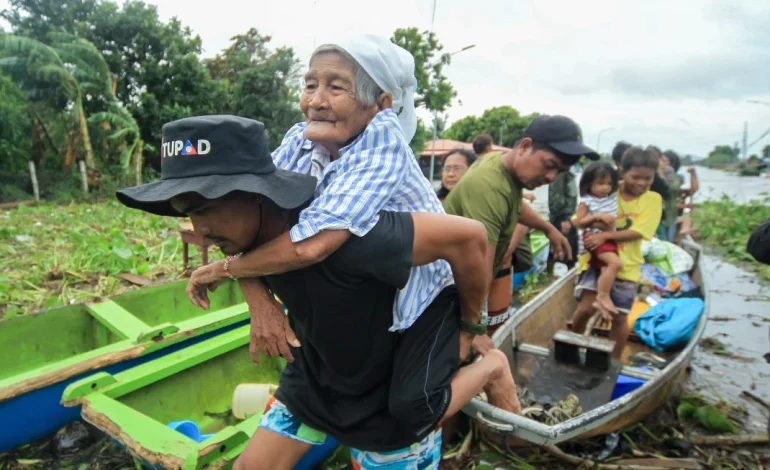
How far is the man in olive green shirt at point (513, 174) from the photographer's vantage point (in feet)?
8.41

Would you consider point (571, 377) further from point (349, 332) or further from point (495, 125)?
point (495, 125)

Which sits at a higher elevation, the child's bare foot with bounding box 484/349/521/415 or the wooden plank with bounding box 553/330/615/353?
the child's bare foot with bounding box 484/349/521/415

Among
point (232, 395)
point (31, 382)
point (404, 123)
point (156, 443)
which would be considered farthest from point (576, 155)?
point (31, 382)

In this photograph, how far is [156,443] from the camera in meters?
1.93

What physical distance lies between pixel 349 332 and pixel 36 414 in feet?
7.41

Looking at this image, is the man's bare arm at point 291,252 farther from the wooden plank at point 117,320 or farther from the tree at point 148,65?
the tree at point 148,65

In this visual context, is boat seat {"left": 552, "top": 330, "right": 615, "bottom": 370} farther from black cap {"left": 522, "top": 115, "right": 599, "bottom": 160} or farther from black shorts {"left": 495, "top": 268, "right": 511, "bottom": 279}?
black cap {"left": 522, "top": 115, "right": 599, "bottom": 160}

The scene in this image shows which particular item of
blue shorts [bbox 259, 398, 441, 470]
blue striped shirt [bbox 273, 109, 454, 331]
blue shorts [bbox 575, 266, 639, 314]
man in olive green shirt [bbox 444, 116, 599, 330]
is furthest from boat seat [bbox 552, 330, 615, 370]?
blue striped shirt [bbox 273, 109, 454, 331]

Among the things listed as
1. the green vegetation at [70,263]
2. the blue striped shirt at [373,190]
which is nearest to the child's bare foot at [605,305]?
the blue striped shirt at [373,190]

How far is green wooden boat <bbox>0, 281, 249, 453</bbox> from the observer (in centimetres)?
253

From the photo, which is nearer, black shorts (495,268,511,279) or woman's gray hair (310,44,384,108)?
woman's gray hair (310,44,384,108)

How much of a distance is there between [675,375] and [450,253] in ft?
9.71

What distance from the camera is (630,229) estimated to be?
386 cm

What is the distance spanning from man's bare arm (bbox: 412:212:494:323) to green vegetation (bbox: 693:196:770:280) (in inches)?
376
